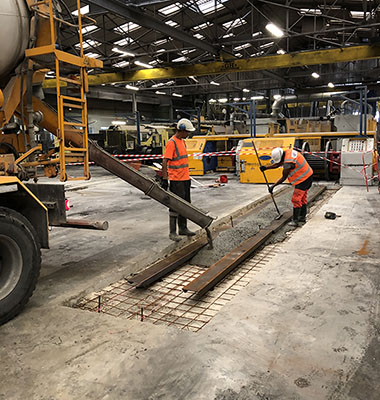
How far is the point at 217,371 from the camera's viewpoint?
2600 mm

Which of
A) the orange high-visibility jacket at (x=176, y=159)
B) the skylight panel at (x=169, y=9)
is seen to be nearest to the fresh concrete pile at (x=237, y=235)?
the orange high-visibility jacket at (x=176, y=159)

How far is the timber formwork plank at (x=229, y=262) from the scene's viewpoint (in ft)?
13.2

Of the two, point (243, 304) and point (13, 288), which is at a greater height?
point (13, 288)

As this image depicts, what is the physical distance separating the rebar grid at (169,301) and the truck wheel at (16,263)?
681 millimetres

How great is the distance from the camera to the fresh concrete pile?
5277mm

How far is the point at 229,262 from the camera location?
475 centimetres

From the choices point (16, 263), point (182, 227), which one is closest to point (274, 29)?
point (182, 227)

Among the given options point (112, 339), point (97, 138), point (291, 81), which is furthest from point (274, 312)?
point (291, 81)

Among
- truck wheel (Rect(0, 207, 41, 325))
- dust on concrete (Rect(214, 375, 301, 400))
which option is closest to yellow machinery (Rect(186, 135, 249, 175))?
truck wheel (Rect(0, 207, 41, 325))

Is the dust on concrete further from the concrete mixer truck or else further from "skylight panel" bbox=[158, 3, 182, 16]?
"skylight panel" bbox=[158, 3, 182, 16]

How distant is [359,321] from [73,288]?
2.87 m

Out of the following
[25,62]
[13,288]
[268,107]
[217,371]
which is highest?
[268,107]

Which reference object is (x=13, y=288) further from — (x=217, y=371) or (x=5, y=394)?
(x=217, y=371)

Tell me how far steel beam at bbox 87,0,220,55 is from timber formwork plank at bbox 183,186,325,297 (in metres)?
7.31
